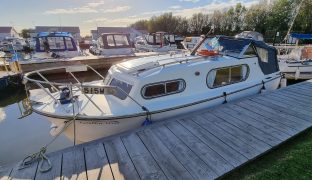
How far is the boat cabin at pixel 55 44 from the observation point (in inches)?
587

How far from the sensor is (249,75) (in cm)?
625

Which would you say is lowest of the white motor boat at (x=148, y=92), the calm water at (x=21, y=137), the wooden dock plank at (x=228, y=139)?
the calm water at (x=21, y=137)

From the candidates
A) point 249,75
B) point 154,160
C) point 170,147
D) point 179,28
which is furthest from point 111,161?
point 179,28

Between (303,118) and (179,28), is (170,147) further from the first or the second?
(179,28)

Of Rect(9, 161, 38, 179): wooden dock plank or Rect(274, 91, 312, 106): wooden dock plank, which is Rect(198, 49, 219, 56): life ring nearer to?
Rect(274, 91, 312, 106): wooden dock plank

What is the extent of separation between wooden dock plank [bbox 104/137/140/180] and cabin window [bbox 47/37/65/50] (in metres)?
13.6

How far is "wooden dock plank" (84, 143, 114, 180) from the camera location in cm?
306

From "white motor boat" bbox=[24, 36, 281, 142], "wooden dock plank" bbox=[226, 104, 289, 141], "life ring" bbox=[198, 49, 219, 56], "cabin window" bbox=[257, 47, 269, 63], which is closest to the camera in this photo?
"wooden dock plank" bbox=[226, 104, 289, 141]

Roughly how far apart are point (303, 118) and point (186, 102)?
2526 mm

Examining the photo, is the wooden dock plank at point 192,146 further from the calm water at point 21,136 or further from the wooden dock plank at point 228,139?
the calm water at point 21,136

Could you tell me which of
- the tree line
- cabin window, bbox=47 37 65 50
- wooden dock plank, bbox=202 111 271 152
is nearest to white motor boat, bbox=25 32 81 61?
cabin window, bbox=47 37 65 50

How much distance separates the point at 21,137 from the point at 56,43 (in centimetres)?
1057

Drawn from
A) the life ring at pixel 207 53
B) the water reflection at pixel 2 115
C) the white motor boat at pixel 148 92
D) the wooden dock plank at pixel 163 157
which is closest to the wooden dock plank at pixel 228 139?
the white motor boat at pixel 148 92

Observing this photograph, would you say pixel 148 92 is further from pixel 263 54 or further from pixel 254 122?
pixel 263 54
